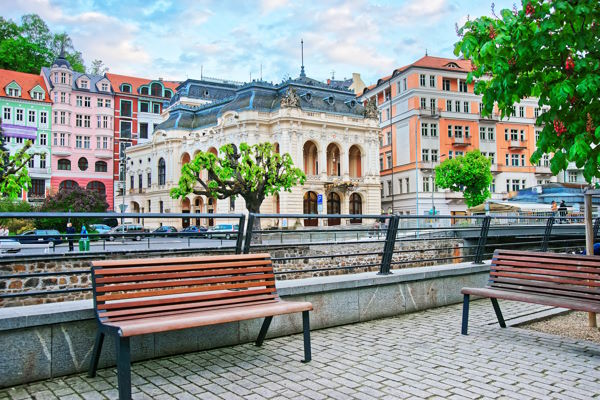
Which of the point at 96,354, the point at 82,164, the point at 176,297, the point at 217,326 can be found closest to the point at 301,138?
the point at 82,164

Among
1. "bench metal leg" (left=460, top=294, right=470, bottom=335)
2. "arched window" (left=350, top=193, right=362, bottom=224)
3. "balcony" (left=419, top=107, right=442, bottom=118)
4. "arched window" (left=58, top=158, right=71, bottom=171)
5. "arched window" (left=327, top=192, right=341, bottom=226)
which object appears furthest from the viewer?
"arched window" (left=58, top=158, right=71, bottom=171)

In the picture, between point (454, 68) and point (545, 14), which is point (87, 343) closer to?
point (545, 14)

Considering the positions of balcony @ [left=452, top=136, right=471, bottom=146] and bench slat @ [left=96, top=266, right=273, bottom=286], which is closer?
bench slat @ [left=96, top=266, right=273, bottom=286]

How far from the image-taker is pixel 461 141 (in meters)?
60.6

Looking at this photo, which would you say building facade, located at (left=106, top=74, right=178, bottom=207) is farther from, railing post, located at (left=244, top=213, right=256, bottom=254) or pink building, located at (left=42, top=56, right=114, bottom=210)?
railing post, located at (left=244, top=213, right=256, bottom=254)

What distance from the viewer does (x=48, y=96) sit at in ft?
225

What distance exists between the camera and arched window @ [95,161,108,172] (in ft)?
240

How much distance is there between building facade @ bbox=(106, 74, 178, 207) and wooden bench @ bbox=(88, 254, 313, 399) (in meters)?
71.6

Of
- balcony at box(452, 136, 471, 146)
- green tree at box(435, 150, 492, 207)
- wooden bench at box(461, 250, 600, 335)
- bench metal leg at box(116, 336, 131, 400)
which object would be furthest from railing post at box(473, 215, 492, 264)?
balcony at box(452, 136, 471, 146)

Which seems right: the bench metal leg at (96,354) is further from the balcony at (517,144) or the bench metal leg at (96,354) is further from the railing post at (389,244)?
the balcony at (517,144)

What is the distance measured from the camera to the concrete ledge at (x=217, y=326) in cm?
496

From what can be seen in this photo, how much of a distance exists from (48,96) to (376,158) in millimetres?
43783

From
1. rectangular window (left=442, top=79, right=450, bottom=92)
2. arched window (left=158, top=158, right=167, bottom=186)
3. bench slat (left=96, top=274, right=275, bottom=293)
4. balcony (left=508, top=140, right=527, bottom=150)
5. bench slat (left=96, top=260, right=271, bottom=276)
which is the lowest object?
bench slat (left=96, top=274, right=275, bottom=293)

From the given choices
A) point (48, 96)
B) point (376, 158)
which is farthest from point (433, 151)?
point (48, 96)
